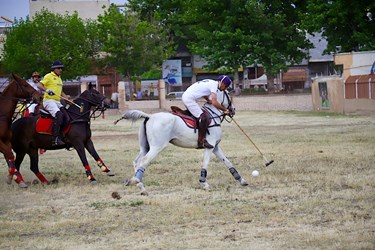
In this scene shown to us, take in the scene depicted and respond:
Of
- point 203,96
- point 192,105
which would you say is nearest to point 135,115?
→ point 192,105

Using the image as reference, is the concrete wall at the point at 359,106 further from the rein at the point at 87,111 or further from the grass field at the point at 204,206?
the rein at the point at 87,111

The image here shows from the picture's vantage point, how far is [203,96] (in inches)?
612

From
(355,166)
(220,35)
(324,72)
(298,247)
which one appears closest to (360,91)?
(220,35)

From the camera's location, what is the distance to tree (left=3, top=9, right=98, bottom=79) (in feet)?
224

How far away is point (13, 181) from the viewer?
17.4 m

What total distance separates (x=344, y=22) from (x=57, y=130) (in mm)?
37564

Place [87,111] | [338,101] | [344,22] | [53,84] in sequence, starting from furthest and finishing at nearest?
[344,22], [338,101], [53,84], [87,111]

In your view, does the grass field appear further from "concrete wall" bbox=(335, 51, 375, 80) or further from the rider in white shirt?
"concrete wall" bbox=(335, 51, 375, 80)

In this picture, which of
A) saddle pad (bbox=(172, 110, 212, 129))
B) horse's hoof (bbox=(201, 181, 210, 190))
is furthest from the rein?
horse's hoof (bbox=(201, 181, 210, 190))

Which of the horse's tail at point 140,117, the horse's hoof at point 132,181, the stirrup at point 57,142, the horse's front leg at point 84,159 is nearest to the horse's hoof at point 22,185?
the stirrup at point 57,142

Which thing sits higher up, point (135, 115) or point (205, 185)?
point (135, 115)

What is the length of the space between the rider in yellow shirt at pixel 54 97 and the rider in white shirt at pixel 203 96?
2.88 m

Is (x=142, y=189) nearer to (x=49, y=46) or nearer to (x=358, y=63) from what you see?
(x=358, y=63)

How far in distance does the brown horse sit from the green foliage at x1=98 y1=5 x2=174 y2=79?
5323 cm
